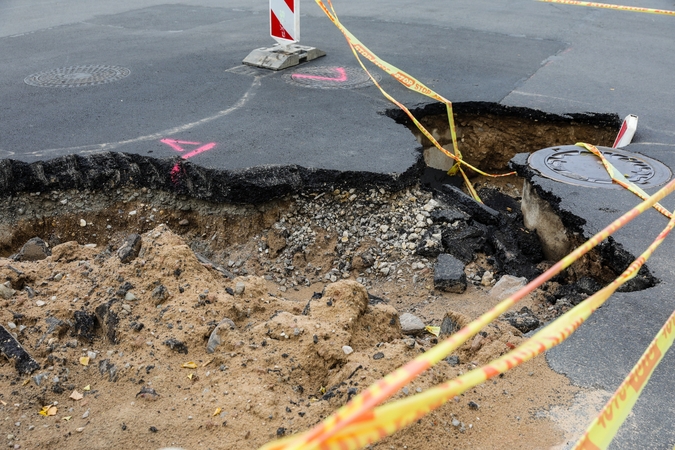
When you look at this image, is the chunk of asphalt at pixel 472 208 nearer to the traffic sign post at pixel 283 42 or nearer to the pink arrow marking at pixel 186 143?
the pink arrow marking at pixel 186 143

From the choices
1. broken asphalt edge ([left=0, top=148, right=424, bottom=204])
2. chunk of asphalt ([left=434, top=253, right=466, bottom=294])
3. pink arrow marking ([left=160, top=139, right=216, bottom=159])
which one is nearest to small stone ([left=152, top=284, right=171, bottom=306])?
broken asphalt edge ([left=0, top=148, right=424, bottom=204])

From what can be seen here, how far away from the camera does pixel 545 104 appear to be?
7020mm

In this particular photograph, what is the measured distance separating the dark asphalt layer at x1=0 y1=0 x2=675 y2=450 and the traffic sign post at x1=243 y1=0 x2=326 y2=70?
0.29 metres

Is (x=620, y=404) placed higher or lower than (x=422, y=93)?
lower

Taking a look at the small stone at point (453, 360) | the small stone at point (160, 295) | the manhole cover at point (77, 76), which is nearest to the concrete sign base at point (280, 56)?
the manhole cover at point (77, 76)

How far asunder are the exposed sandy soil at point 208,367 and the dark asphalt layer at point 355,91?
542mm

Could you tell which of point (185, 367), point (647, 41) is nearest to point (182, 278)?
point (185, 367)

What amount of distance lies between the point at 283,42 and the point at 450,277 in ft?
16.1

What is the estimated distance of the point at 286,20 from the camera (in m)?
8.02

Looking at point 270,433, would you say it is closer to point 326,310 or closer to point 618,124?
point 326,310

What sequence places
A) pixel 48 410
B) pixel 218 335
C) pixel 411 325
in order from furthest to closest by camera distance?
pixel 411 325, pixel 218 335, pixel 48 410

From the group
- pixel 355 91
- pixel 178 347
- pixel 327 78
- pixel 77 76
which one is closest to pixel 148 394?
pixel 178 347

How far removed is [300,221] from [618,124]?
390cm

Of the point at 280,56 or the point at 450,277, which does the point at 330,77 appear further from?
the point at 450,277
